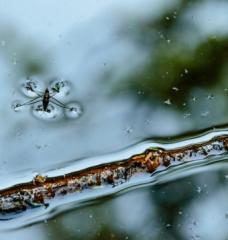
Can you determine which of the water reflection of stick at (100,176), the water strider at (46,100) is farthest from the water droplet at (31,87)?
the water reflection of stick at (100,176)

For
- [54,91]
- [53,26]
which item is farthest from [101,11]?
[54,91]

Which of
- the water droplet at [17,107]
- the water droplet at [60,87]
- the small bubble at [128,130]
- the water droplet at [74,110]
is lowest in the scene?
the small bubble at [128,130]

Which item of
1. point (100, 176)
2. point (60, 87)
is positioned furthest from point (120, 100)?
point (100, 176)

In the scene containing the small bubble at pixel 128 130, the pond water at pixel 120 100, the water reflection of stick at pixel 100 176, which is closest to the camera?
the water reflection of stick at pixel 100 176

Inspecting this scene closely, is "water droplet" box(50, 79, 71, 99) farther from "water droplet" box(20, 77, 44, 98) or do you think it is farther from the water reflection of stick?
the water reflection of stick

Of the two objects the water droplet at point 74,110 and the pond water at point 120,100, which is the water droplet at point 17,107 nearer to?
the pond water at point 120,100

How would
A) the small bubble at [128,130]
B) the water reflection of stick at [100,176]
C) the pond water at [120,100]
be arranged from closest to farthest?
the water reflection of stick at [100,176], the pond water at [120,100], the small bubble at [128,130]

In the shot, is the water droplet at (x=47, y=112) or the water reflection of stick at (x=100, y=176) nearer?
the water reflection of stick at (x=100, y=176)

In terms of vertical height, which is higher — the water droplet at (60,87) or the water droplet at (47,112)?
the water droplet at (60,87)
